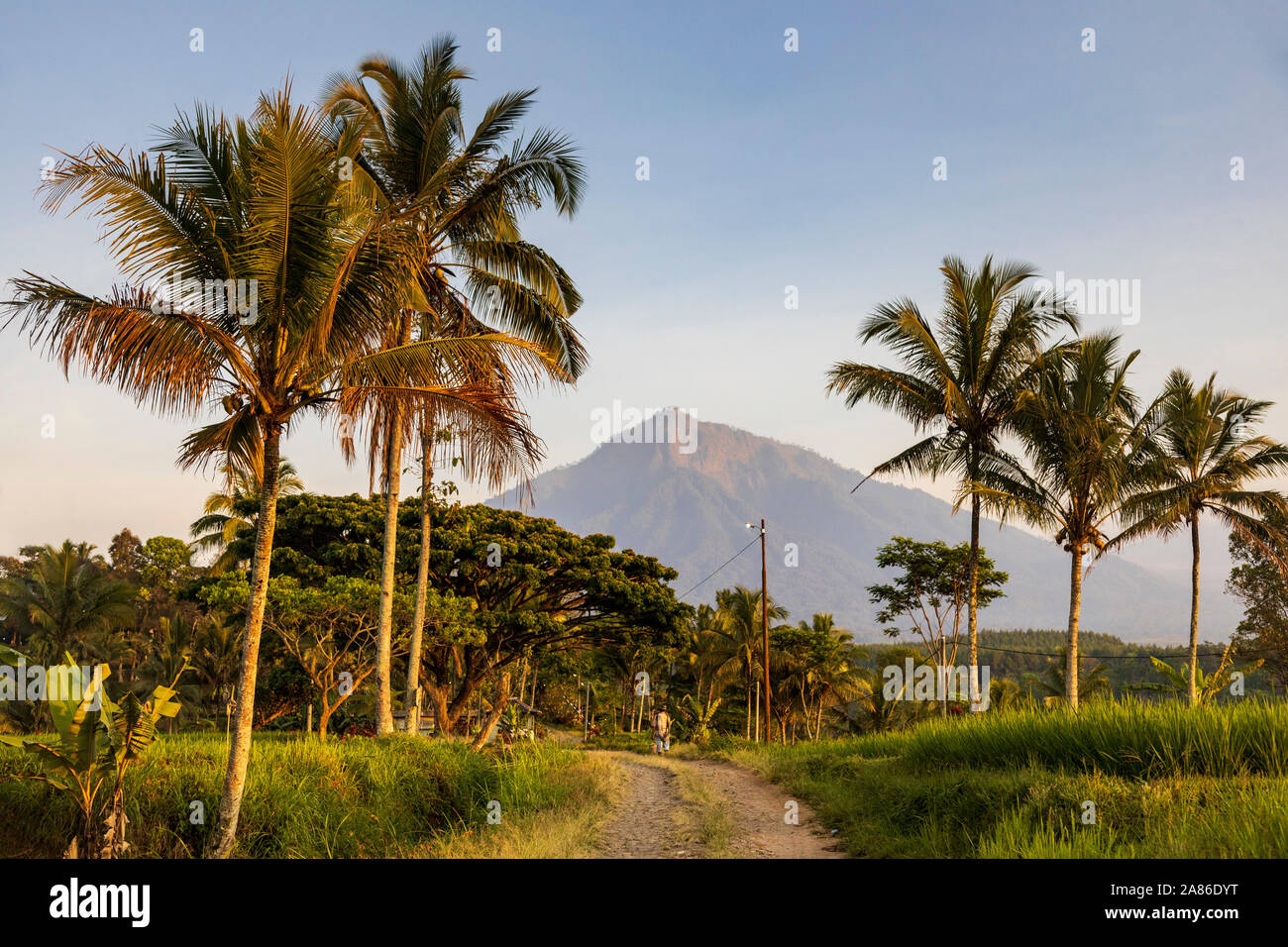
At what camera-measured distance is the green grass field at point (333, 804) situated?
910 cm

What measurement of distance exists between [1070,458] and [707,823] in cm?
1519

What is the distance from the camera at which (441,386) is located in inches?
370

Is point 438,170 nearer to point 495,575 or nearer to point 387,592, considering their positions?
point 387,592

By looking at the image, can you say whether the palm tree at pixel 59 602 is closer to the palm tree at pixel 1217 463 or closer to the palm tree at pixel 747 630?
the palm tree at pixel 747 630

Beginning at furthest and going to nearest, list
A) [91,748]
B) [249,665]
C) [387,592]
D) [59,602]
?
1. [59,602]
2. [387,592]
3. [249,665]
4. [91,748]

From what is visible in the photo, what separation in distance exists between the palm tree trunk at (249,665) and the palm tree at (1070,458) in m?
17.2

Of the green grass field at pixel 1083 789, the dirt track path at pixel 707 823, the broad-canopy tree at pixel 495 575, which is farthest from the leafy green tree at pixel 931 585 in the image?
the green grass field at pixel 1083 789

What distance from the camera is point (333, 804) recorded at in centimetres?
1030

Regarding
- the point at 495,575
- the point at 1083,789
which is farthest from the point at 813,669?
the point at 1083,789
